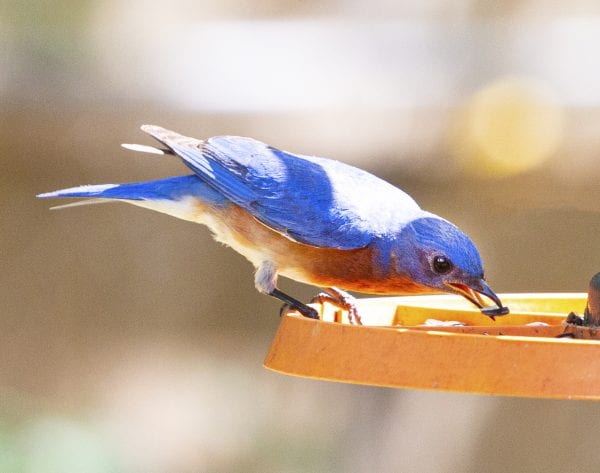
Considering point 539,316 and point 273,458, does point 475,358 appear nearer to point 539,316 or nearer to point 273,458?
point 539,316

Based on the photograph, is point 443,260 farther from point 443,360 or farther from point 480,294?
point 443,360

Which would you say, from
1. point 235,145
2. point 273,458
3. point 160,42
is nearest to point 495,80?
point 160,42

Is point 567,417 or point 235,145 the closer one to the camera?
point 235,145

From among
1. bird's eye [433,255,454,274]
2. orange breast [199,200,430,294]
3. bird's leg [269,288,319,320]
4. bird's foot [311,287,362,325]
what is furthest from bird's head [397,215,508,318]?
bird's leg [269,288,319,320]

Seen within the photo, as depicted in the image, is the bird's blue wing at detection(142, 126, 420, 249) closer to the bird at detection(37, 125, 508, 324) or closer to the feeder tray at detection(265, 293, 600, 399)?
the bird at detection(37, 125, 508, 324)

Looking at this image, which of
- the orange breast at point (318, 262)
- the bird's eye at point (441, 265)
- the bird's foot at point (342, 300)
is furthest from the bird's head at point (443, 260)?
the bird's foot at point (342, 300)

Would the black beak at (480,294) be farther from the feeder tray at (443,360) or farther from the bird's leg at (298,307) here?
the feeder tray at (443,360)
